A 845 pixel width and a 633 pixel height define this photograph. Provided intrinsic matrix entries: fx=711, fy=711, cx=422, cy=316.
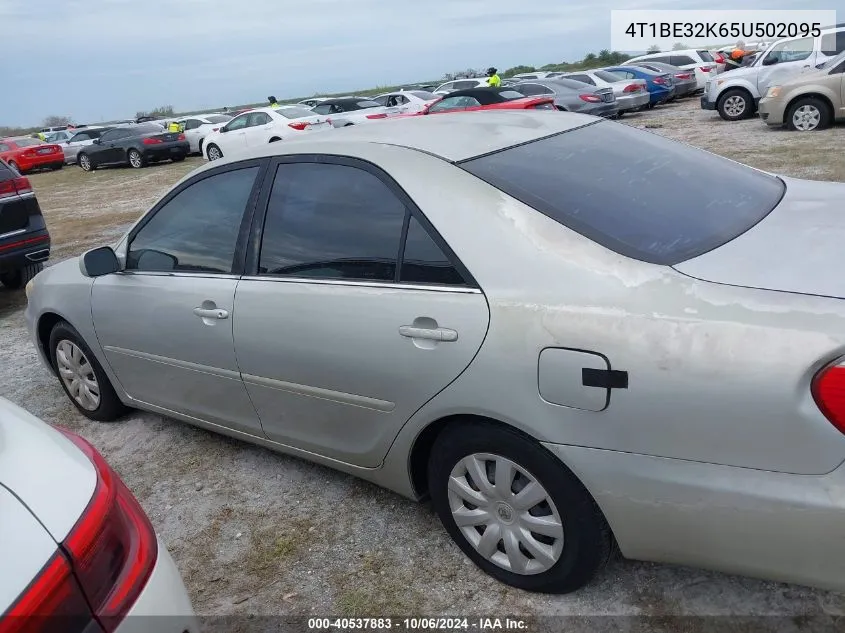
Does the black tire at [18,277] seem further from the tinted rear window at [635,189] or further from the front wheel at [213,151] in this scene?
the front wheel at [213,151]

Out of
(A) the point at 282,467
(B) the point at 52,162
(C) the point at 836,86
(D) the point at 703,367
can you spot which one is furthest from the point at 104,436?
(B) the point at 52,162

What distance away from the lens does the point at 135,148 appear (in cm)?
2133

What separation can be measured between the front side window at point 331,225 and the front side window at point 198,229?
0.75ft

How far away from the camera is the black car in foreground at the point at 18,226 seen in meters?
6.72

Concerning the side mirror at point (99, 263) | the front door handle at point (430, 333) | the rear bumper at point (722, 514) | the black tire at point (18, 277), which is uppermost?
the side mirror at point (99, 263)

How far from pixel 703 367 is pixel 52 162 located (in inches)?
1086

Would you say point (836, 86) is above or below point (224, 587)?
above

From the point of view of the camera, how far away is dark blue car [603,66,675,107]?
20.6m

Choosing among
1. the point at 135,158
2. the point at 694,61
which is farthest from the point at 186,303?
the point at 694,61

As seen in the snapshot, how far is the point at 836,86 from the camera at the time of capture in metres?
12.3

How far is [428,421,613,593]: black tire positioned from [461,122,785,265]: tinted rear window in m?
0.68

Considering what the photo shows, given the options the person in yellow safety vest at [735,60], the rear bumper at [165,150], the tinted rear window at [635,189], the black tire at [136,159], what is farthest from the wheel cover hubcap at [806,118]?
the black tire at [136,159]

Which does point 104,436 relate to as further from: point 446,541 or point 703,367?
point 703,367

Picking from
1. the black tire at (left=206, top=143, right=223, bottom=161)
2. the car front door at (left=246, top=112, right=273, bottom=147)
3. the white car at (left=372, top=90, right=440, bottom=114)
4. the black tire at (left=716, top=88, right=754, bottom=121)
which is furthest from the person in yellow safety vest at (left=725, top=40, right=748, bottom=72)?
the black tire at (left=206, top=143, right=223, bottom=161)
